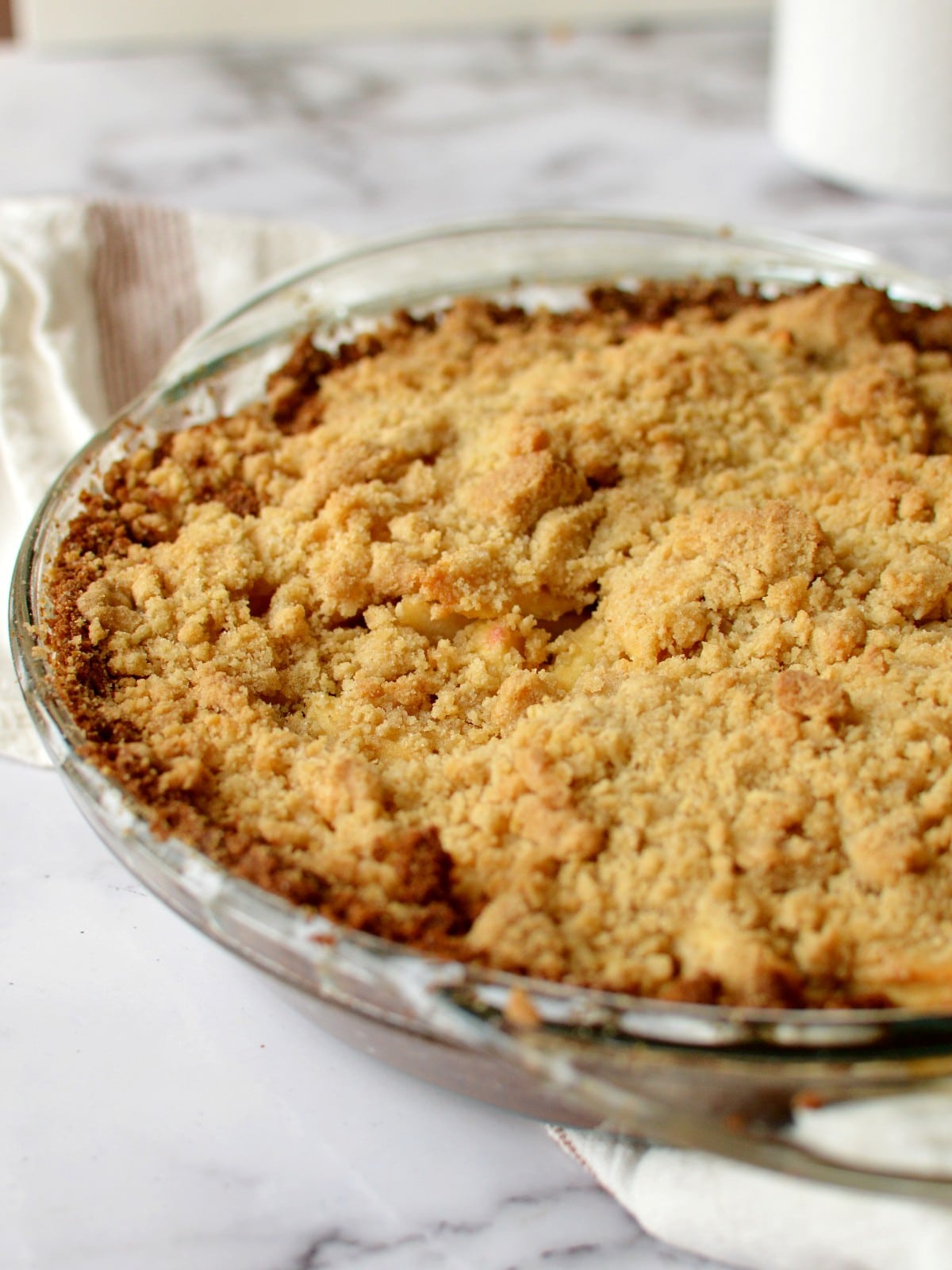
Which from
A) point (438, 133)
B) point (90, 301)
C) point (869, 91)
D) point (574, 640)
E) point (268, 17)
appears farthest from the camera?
point (268, 17)

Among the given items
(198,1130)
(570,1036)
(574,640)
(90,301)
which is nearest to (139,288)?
(90,301)

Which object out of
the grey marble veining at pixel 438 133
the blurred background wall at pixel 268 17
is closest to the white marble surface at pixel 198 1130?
the grey marble veining at pixel 438 133

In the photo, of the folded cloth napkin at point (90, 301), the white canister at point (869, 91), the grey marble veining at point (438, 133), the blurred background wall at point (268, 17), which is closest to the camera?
the folded cloth napkin at point (90, 301)

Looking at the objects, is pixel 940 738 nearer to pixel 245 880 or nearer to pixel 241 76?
pixel 245 880

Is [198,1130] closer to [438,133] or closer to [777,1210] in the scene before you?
[777,1210]

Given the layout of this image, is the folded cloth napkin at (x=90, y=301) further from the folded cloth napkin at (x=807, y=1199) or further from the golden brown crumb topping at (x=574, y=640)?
the folded cloth napkin at (x=807, y=1199)

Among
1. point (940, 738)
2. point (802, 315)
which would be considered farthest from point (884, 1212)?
point (802, 315)

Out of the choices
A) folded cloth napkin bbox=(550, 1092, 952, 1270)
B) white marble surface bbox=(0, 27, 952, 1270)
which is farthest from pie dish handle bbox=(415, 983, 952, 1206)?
white marble surface bbox=(0, 27, 952, 1270)
